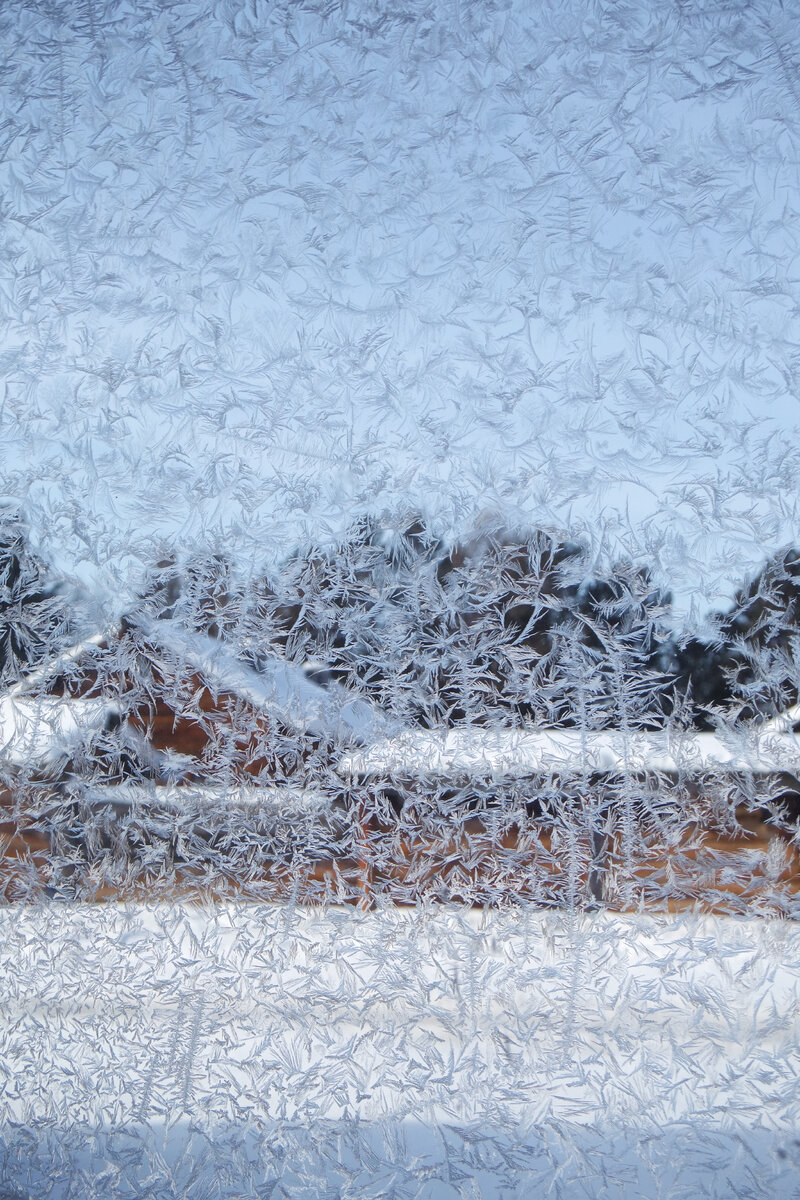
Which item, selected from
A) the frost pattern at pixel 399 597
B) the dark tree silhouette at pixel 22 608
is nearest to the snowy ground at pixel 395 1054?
the frost pattern at pixel 399 597

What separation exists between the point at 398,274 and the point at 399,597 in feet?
1.35

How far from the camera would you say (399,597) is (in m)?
0.94

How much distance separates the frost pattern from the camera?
0.88 m

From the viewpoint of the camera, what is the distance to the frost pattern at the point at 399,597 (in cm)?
88

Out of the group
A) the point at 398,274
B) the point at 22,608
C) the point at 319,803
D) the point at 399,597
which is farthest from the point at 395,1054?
the point at 398,274

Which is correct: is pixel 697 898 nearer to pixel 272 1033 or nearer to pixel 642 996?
pixel 642 996

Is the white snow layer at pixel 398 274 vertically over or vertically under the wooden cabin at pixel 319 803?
over

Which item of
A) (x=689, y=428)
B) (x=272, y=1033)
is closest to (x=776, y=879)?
(x=689, y=428)

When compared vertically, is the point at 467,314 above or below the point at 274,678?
above

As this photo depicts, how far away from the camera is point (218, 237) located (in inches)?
39.9

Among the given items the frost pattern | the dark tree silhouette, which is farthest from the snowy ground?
the dark tree silhouette

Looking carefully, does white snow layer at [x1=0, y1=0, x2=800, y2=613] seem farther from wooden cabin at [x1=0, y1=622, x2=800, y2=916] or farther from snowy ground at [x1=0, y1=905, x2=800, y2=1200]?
snowy ground at [x1=0, y1=905, x2=800, y2=1200]

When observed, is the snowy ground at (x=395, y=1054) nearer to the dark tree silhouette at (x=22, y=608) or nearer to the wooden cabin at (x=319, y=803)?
the wooden cabin at (x=319, y=803)

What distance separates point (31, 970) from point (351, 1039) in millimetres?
439
